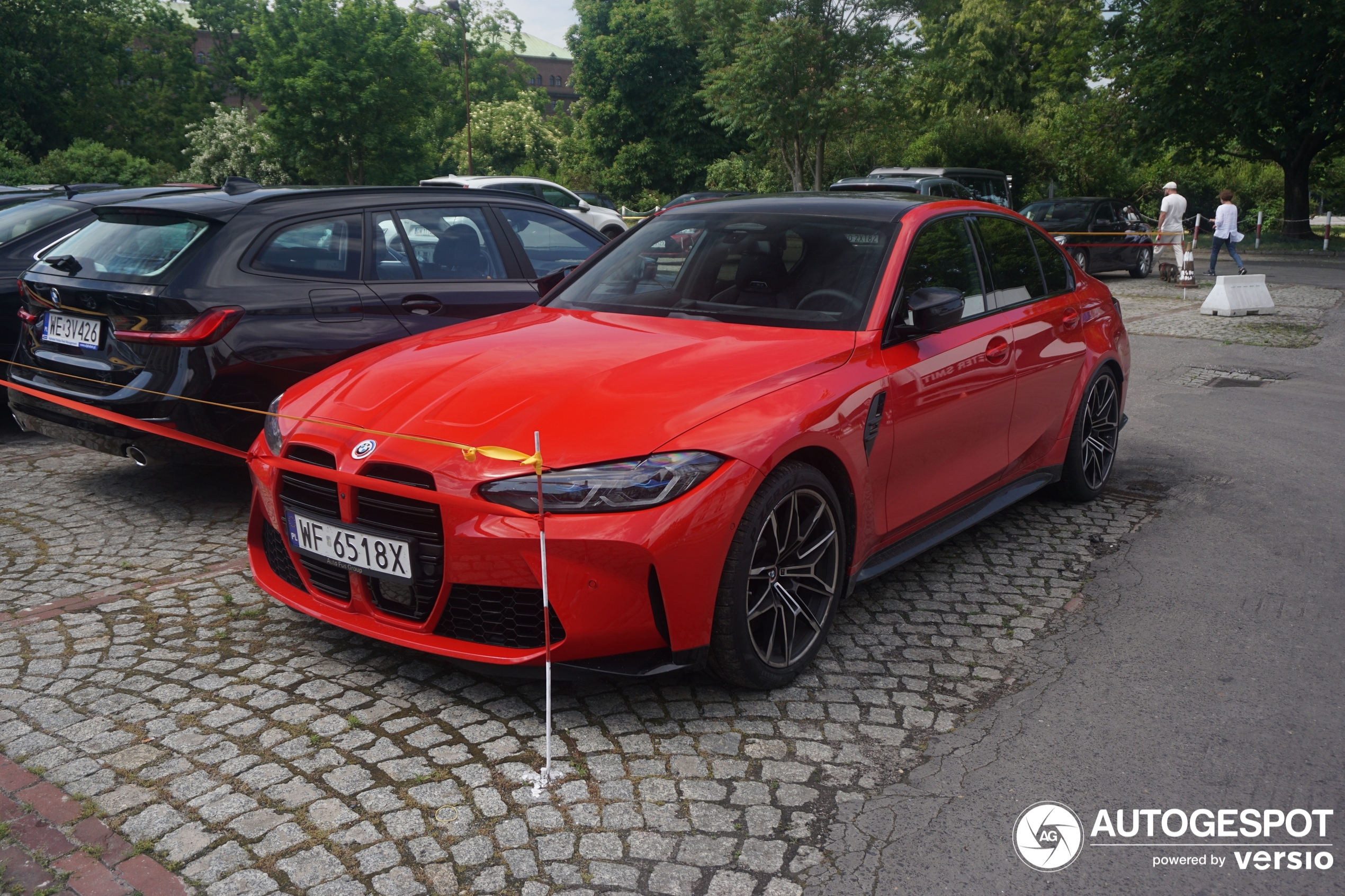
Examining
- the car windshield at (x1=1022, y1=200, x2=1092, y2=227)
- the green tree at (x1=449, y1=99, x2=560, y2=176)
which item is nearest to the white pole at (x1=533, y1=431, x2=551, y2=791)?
the car windshield at (x1=1022, y1=200, x2=1092, y2=227)

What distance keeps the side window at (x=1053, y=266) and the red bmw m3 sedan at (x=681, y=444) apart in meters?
0.51

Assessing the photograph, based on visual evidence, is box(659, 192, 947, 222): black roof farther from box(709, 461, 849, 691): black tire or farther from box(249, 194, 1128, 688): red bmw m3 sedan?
box(709, 461, 849, 691): black tire

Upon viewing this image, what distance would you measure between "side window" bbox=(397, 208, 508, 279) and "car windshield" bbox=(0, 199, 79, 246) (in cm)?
324

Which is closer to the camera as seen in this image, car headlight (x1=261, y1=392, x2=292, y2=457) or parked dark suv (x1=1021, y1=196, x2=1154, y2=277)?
car headlight (x1=261, y1=392, x2=292, y2=457)

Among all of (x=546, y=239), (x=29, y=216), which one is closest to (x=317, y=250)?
(x=546, y=239)

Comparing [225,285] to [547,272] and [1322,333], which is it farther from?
[1322,333]

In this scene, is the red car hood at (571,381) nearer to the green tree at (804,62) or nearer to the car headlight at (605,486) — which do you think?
the car headlight at (605,486)

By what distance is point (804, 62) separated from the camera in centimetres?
3056

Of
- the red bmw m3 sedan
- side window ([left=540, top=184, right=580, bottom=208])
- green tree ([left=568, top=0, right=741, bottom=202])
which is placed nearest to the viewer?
the red bmw m3 sedan

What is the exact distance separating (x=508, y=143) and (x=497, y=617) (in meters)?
68.6

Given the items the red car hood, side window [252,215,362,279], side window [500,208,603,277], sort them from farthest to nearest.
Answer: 1. side window [500,208,603,277]
2. side window [252,215,362,279]
3. the red car hood

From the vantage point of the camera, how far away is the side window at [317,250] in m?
5.57

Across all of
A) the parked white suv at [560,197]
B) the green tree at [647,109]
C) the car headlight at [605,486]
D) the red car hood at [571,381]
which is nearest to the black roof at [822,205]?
the red car hood at [571,381]

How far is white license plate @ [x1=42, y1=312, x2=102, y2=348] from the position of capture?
548 centimetres
